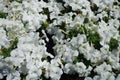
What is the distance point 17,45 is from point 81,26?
960 mm

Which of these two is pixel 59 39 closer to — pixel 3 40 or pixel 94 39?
pixel 94 39

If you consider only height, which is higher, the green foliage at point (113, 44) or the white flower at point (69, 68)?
the green foliage at point (113, 44)

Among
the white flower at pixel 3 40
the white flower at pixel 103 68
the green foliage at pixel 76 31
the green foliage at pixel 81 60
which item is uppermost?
the green foliage at pixel 76 31

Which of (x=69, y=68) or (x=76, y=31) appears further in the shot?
(x=76, y=31)

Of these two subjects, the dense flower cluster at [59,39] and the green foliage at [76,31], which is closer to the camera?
the dense flower cluster at [59,39]

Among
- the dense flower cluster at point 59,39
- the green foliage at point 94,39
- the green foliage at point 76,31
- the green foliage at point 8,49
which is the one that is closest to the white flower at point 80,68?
the dense flower cluster at point 59,39

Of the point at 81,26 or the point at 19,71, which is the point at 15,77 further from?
the point at 81,26

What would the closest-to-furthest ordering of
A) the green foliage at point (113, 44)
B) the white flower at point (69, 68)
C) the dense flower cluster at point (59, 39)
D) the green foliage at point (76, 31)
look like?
the dense flower cluster at point (59, 39) → the white flower at point (69, 68) → the green foliage at point (113, 44) → the green foliage at point (76, 31)

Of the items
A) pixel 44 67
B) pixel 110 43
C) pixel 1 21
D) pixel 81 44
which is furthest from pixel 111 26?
pixel 1 21

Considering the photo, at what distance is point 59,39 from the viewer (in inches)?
157

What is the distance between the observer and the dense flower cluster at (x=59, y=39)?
3.50m

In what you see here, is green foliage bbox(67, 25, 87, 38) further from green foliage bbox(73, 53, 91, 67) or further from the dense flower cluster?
green foliage bbox(73, 53, 91, 67)

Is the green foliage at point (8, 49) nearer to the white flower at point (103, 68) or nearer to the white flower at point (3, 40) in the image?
the white flower at point (3, 40)

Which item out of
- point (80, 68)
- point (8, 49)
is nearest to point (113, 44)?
point (80, 68)
